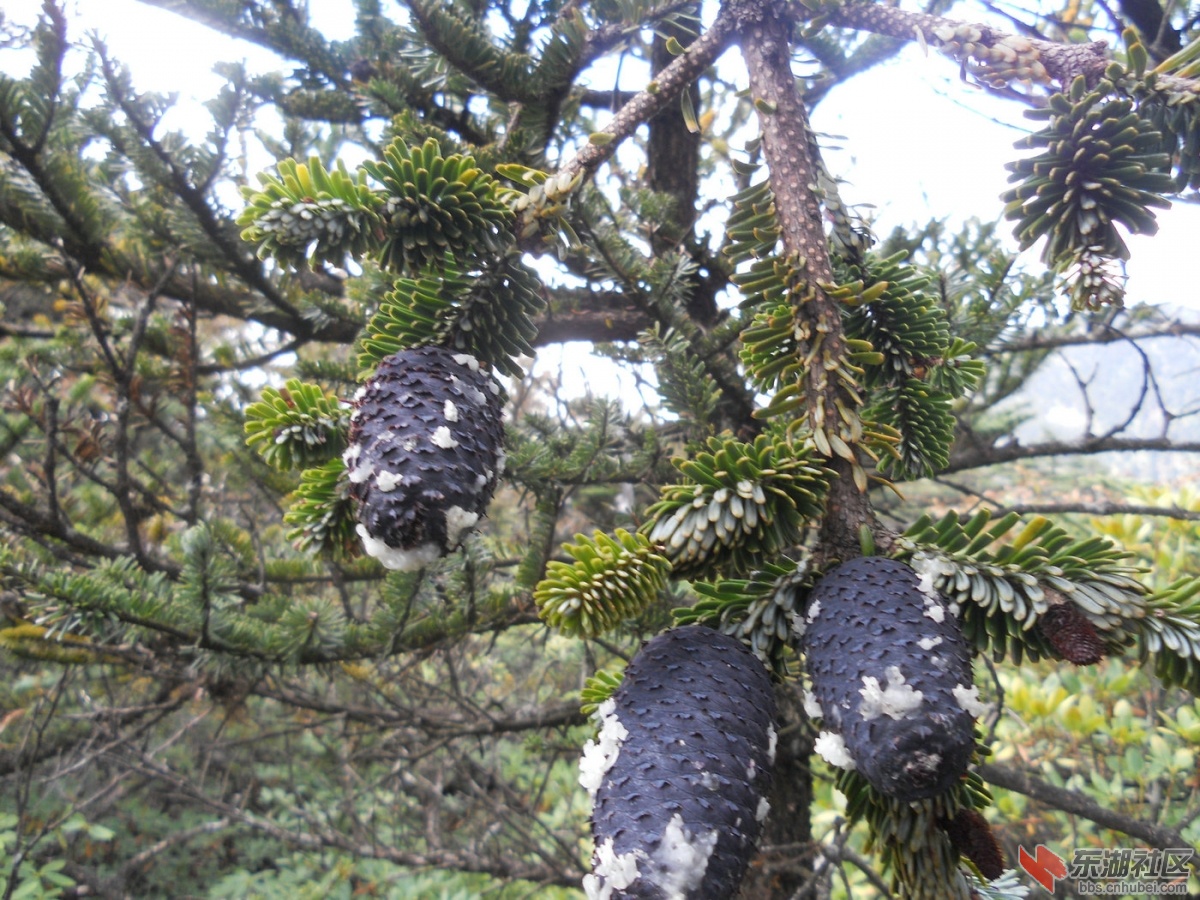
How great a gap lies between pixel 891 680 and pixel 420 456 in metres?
0.41

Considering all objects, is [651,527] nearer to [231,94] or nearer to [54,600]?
[54,600]

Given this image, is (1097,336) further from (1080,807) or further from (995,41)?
(995,41)

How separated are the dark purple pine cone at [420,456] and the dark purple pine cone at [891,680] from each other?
32 centimetres

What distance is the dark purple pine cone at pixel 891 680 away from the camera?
49cm

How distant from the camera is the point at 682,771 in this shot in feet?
1.77

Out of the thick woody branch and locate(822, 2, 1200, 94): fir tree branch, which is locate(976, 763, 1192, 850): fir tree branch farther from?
locate(822, 2, 1200, 94): fir tree branch

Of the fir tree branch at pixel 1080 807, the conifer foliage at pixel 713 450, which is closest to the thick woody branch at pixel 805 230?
the conifer foliage at pixel 713 450

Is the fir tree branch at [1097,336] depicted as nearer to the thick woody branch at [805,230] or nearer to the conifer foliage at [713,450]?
the conifer foliage at [713,450]

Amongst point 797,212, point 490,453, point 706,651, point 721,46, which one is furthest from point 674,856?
point 721,46

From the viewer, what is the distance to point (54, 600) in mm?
1231

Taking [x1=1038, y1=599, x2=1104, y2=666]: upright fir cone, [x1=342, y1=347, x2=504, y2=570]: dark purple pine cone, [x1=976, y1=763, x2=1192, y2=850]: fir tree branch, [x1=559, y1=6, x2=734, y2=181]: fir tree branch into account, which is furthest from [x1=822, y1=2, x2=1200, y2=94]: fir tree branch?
[x1=976, y1=763, x2=1192, y2=850]: fir tree branch

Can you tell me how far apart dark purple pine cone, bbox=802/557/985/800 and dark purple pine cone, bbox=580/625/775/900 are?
6cm

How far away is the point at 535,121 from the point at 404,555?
1.15 m

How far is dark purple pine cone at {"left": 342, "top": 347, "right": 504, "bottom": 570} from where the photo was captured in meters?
0.59
